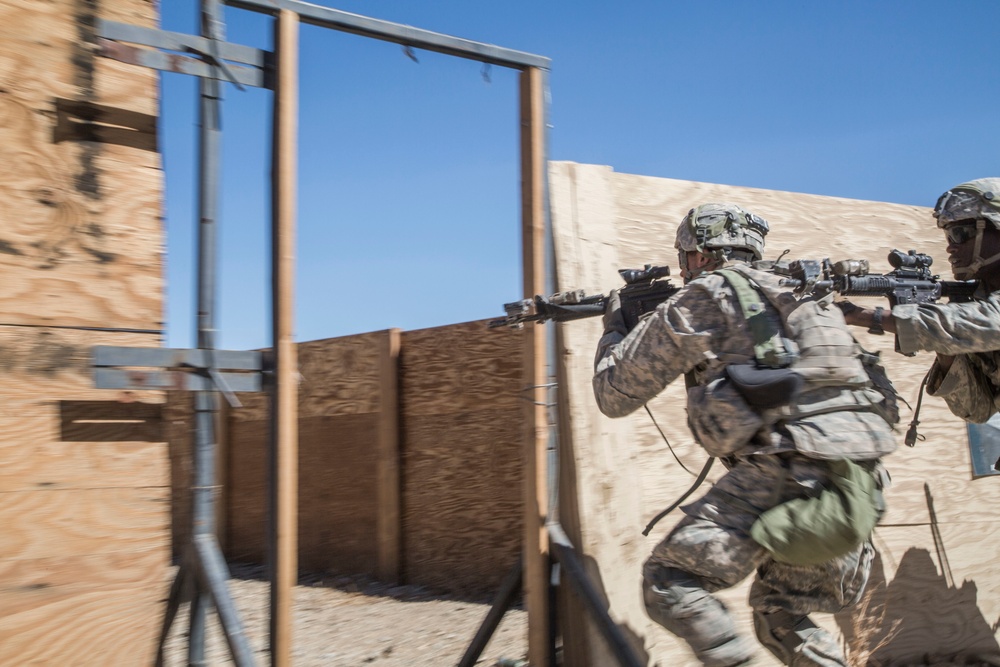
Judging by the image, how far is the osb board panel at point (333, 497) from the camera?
592 centimetres

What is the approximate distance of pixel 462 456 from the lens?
5.56 meters

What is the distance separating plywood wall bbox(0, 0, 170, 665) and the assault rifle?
2312 mm

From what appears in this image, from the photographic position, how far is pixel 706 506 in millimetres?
3160

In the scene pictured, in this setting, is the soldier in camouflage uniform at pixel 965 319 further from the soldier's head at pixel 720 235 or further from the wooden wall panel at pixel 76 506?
the wooden wall panel at pixel 76 506

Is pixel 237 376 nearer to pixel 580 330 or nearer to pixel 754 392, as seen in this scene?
pixel 580 330

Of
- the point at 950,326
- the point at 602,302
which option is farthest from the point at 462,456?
the point at 950,326

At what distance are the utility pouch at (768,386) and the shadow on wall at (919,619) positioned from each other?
1.72 metres

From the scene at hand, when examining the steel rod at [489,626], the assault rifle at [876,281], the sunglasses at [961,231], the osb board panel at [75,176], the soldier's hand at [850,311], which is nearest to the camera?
the osb board panel at [75,176]

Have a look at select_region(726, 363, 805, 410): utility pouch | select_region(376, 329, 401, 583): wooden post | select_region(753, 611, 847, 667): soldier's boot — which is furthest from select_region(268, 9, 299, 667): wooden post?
select_region(376, 329, 401, 583): wooden post

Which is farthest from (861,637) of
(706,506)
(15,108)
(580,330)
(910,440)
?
(15,108)

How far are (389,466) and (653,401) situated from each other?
224 cm

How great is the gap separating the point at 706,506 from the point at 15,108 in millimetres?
2748

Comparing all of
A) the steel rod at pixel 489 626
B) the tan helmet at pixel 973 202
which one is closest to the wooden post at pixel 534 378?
the steel rod at pixel 489 626

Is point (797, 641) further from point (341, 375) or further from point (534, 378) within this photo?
point (341, 375)
